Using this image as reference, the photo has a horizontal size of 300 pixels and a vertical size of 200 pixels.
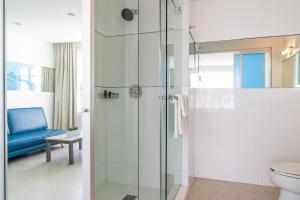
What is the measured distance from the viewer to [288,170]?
74.6 inches

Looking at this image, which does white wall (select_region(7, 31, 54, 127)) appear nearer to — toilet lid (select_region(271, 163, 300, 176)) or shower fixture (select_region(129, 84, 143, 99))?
shower fixture (select_region(129, 84, 143, 99))

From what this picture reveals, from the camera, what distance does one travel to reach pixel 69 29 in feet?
8.33

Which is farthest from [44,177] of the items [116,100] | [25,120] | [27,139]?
[116,100]

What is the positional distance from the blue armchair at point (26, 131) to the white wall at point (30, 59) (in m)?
0.05

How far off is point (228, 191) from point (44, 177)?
6.44 feet

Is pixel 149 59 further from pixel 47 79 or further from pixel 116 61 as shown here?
pixel 47 79

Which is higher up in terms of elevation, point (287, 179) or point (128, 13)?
point (128, 13)

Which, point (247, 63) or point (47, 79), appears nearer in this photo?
point (47, 79)

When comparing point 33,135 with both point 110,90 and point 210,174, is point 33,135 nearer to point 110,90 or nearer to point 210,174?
point 110,90

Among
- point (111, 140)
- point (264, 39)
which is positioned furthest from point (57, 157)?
point (264, 39)

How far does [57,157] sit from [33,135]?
52 cm

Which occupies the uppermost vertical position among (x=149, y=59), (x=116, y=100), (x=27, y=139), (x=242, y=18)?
(x=242, y=18)

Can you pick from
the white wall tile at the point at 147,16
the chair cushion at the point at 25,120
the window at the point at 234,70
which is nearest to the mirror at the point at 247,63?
the window at the point at 234,70

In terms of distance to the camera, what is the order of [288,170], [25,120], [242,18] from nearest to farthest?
[25,120]
[288,170]
[242,18]
